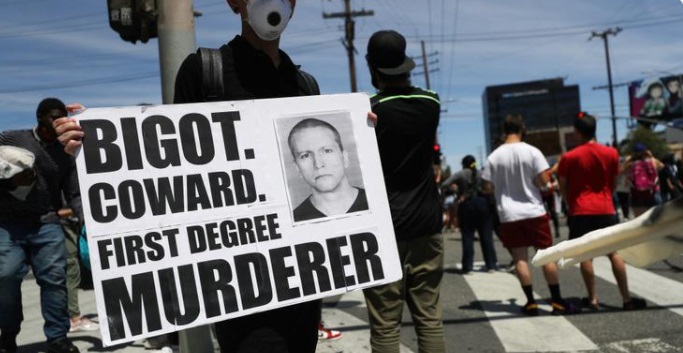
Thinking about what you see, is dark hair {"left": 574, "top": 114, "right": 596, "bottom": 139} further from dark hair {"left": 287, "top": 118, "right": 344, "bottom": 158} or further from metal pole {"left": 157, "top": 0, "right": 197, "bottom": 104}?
dark hair {"left": 287, "top": 118, "right": 344, "bottom": 158}

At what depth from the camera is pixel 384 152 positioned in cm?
313

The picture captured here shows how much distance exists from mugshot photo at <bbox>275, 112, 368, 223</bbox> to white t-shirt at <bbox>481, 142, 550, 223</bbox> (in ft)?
12.0

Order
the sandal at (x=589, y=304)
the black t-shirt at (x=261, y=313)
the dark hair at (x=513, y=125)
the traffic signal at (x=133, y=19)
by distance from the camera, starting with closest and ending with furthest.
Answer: the black t-shirt at (x=261, y=313)
the traffic signal at (x=133, y=19)
the sandal at (x=589, y=304)
the dark hair at (x=513, y=125)

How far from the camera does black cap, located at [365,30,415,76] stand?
10.6ft

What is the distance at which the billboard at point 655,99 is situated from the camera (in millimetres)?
82938

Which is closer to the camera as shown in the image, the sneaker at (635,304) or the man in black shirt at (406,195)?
the man in black shirt at (406,195)

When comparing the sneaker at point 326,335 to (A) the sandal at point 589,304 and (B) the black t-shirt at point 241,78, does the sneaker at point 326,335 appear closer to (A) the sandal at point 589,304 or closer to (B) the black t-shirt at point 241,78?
(A) the sandal at point 589,304

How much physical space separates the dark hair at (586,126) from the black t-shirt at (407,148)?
3.07 m

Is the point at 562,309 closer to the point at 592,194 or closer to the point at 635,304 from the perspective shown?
the point at 635,304

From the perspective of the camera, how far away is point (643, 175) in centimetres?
851

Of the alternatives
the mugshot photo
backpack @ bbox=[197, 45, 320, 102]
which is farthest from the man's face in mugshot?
backpack @ bbox=[197, 45, 320, 102]

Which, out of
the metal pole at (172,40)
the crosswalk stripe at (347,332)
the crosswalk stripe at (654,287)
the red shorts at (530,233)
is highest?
the metal pole at (172,40)

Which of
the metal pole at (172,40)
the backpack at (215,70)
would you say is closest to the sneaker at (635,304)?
the metal pole at (172,40)

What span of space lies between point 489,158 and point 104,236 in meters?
4.51
